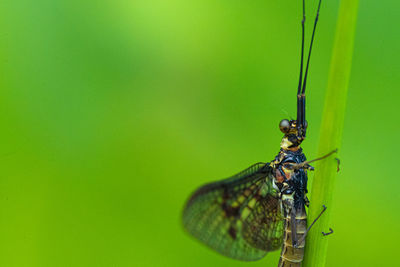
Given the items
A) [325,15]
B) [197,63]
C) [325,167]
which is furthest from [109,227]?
[325,15]

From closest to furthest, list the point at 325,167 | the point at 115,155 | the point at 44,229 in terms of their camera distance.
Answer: the point at 325,167
the point at 44,229
the point at 115,155

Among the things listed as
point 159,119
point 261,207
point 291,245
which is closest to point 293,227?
point 291,245

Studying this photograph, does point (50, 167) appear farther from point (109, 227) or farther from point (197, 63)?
point (197, 63)

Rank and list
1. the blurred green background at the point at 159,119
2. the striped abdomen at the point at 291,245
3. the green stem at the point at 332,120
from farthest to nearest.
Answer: the blurred green background at the point at 159,119, the striped abdomen at the point at 291,245, the green stem at the point at 332,120

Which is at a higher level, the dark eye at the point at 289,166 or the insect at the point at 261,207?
the dark eye at the point at 289,166

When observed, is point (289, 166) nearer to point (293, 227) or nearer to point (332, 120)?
point (293, 227)

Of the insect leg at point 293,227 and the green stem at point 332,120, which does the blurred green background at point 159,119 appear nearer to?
the insect leg at point 293,227

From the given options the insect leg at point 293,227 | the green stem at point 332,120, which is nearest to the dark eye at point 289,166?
the insect leg at point 293,227
